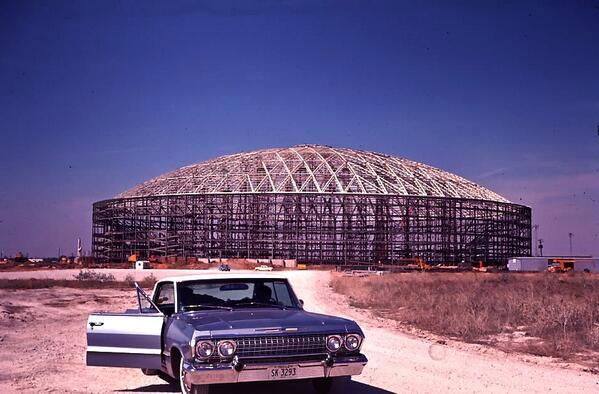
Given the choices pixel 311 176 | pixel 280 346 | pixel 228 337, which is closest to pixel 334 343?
pixel 280 346

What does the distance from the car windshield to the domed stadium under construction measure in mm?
57915

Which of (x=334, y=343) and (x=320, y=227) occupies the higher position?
(x=320, y=227)

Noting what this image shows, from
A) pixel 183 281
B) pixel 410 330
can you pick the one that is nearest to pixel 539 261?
pixel 410 330

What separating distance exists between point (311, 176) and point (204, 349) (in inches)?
2466

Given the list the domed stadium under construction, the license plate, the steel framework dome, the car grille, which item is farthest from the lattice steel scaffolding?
the license plate

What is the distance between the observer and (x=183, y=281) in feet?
28.1

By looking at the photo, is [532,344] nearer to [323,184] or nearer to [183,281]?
[183,281]

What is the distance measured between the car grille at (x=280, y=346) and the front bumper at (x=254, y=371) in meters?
0.10

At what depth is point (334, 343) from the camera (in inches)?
291

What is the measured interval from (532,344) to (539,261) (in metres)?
58.3

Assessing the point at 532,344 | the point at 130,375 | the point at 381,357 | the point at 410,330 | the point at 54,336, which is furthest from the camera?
the point at 410,330

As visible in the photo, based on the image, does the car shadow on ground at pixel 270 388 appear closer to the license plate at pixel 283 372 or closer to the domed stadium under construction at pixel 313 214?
the license plate at pixel 283 372

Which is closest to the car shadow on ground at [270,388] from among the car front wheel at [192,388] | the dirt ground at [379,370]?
the dirt ground at [379,370]

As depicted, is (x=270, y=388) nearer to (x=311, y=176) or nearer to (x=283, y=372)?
(x=283, y=372)
